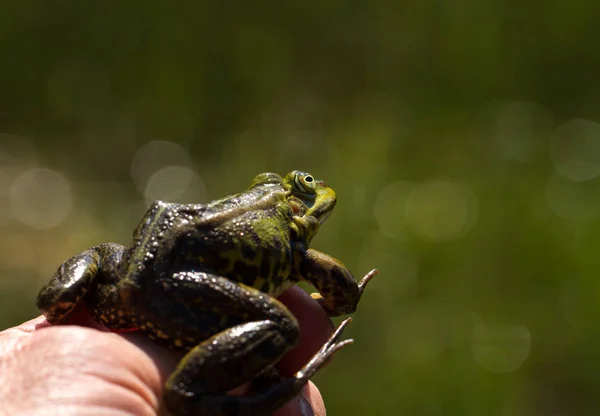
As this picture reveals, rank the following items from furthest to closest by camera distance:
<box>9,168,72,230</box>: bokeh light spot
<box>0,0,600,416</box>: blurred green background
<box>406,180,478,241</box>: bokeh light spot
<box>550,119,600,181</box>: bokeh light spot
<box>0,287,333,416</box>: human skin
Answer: <box>9,168,72,230</box>: bokeh light spot → <box>550,119,600,181</box>: bokeh light spot → <box>406,180,478,241</box>: bokeh light spot → <box>0,0,600,416</box>: blurred green background → <box>0,287,333,416</box>: human skin

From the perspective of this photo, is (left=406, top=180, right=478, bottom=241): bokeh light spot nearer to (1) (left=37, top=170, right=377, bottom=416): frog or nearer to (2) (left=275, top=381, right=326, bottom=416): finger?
(2) (left=275, top=381, right=326, bottom=416): finger

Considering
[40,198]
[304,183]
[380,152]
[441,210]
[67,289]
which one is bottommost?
[40,198]

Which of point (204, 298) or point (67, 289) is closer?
point (204, 298)

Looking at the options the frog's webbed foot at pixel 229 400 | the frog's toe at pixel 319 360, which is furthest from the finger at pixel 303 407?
the frog's webbed foot at pixel 229 400

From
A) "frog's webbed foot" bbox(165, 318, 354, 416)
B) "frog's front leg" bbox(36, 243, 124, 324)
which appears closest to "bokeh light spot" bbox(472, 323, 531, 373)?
"frog's webbed foot" bbox(165, 318, 354, 416)

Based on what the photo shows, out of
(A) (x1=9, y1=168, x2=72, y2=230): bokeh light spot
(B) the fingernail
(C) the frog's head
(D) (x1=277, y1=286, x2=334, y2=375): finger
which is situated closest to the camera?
(B) the fingernail

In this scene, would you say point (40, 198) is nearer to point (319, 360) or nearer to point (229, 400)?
point (319, 360)

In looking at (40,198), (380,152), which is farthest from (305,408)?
(40,198)
